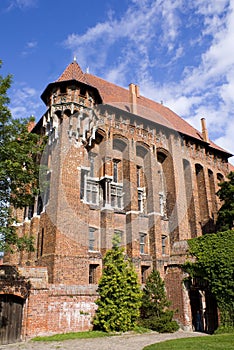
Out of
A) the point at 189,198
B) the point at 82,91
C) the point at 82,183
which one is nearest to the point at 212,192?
the point at 189,198

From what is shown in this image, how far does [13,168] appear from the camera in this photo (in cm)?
1036

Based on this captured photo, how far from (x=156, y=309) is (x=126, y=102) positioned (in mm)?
17589

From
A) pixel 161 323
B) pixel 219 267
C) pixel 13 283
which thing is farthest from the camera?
pixel 161 323

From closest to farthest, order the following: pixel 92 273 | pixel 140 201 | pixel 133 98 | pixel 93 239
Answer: pixel 92 273, pixel 93 239, pixel 140 201, pixel 133 98

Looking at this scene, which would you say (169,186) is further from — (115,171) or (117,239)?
(117,239)

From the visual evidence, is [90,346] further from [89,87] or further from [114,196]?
[89,87]

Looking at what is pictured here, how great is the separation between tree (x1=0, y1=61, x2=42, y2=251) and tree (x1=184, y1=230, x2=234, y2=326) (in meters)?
9.78

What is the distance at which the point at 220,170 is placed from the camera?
105 feet

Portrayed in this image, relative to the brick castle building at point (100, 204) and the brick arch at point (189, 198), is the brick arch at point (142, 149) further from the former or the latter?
the brick arch at point (189, 198)

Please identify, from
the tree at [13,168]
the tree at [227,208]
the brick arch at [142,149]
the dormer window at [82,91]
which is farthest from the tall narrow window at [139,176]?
the tree at [13,168]

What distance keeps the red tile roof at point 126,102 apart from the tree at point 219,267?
43.6 feet

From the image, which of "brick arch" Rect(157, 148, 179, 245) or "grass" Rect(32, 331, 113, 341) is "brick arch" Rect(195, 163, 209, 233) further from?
"grass" Rect(32, 331, 113, 341)

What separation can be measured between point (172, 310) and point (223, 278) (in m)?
3.72

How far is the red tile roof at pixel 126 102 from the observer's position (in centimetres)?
2367
